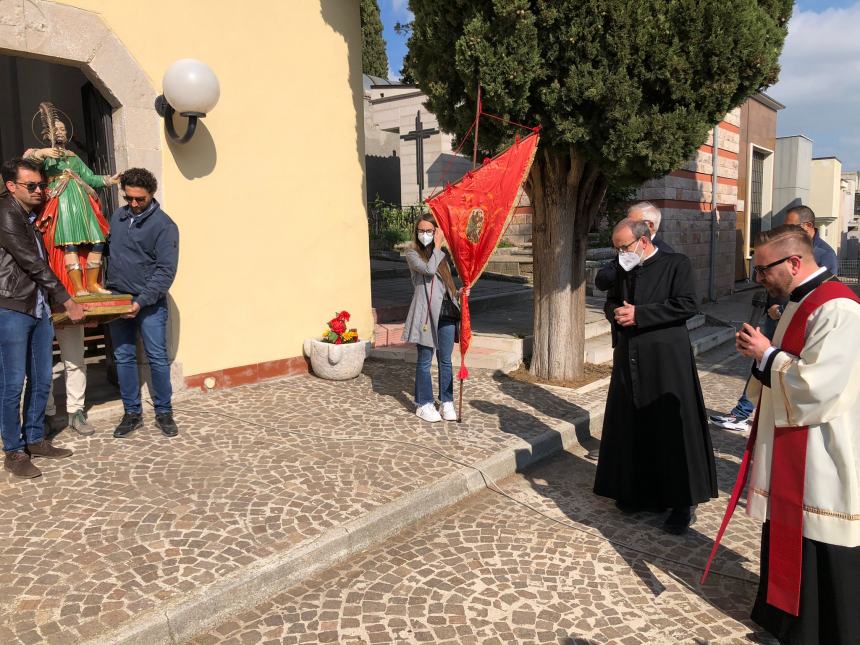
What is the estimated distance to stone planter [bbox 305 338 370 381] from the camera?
678 cm

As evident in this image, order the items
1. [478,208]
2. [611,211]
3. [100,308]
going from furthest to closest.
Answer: [611,211] → [478,208] → [100,308]

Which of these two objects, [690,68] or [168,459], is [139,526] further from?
[690,68]

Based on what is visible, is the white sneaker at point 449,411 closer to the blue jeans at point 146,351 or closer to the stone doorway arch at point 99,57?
the blue jeans at point 146,351

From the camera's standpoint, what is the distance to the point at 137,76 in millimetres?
5617

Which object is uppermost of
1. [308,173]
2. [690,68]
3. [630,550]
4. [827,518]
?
[690,68]

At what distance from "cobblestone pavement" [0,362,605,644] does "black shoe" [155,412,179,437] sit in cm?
11

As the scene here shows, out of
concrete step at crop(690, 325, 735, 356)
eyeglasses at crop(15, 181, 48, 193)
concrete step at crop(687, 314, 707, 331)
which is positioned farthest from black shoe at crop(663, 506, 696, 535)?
concrete step at crop(687, 314, 707, 331)

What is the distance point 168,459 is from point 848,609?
3.99 meters

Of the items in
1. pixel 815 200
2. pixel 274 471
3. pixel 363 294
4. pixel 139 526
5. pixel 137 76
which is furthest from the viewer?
pixel 815 200

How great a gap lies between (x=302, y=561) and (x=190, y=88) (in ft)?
13.4

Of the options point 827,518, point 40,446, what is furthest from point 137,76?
point 827,518

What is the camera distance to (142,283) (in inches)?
198

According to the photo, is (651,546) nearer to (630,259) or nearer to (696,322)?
(630,259)

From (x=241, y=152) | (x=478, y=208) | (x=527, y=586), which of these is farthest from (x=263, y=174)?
(x=527, y=586)
